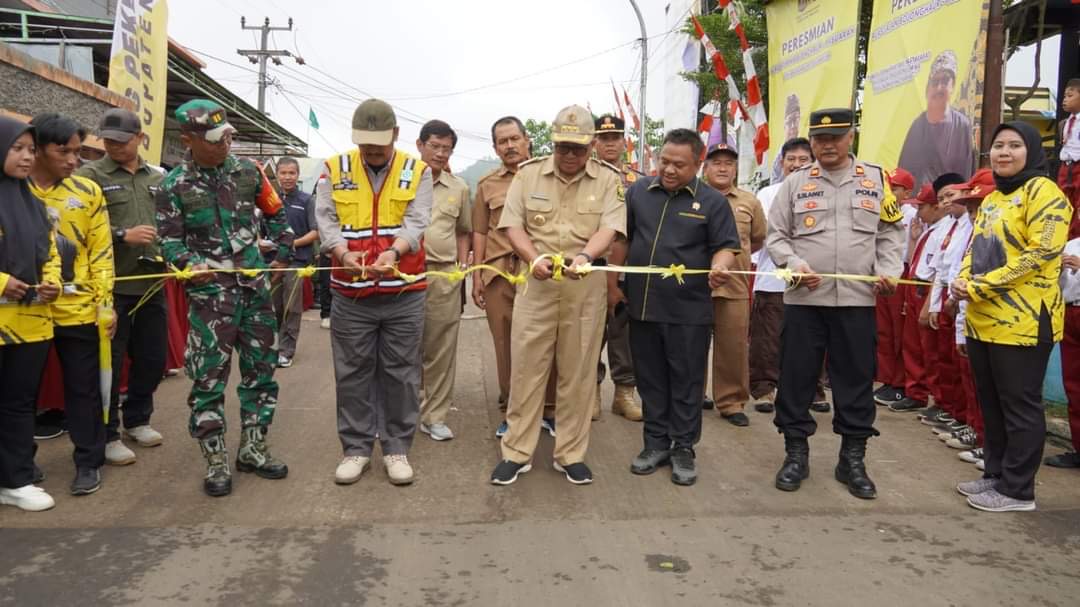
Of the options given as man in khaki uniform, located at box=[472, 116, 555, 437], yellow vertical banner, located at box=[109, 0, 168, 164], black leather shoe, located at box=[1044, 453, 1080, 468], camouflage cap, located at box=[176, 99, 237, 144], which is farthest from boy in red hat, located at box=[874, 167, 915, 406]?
yellow vertical banner, located at box=[109, 0, 168, 164]

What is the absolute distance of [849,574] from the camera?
3107mm

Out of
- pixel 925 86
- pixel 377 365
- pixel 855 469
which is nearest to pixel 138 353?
pixel 377 365

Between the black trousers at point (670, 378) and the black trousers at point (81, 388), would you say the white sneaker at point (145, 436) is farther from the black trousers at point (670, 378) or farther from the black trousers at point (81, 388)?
the black trousers at point (670, 378)

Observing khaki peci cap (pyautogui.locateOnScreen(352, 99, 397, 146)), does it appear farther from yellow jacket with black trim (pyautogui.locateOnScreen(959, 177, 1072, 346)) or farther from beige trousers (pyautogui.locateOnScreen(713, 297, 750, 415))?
yellow jacket with black trim (pyautogui.locateOnScreen(959, 177, 1072, 346))

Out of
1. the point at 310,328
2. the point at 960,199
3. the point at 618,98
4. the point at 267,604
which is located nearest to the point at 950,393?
the point at 960,199

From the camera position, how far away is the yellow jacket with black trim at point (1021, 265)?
3764mm

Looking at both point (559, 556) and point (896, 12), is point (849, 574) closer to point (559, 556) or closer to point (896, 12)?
point (559, 556)

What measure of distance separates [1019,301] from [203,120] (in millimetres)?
4220

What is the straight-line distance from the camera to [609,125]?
5930 millimetres

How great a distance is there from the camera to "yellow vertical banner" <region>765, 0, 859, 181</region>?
994cm

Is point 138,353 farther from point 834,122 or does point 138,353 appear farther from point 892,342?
point 892,342

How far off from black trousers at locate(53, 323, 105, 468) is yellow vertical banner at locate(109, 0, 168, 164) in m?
5.83

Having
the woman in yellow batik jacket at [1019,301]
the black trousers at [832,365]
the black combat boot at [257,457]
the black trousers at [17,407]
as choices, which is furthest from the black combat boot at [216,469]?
the woman in yellow batik jacket at [1019,301]

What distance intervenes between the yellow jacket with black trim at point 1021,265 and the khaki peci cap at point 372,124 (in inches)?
122
